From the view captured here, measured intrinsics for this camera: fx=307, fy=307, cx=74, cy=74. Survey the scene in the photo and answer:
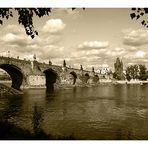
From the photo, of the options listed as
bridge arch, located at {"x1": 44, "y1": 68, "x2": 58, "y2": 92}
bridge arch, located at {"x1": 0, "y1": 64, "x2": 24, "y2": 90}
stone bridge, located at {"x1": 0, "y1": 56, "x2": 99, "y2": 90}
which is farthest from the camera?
bridge arch, located at {"x1": 44, "y1": 68, "x2": 58, "y2": 92}

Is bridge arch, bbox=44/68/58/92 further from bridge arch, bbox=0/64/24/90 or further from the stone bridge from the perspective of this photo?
bridge arch, bbox=0/64/24/90

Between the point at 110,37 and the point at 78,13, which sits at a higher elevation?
the point at 78,13

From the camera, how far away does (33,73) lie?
2478 cm

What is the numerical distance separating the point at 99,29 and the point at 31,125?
3026 millimetres

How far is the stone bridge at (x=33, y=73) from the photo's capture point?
22.1m

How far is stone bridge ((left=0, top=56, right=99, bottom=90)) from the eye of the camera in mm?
22059

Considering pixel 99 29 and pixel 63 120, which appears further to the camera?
pixel 63 120

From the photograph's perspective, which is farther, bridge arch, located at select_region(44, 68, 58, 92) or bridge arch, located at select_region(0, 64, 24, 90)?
bridge arch, located at select_region(44, 68, 58, 92)

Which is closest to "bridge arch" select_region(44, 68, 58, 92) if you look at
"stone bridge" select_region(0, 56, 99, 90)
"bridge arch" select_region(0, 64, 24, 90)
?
"stone bridge" select_region(0, 56, 99, 90)

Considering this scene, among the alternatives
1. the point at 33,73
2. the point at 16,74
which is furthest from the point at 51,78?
the point at 16,74

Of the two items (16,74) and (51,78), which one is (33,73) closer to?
(16,74)

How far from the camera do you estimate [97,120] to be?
336 inches
